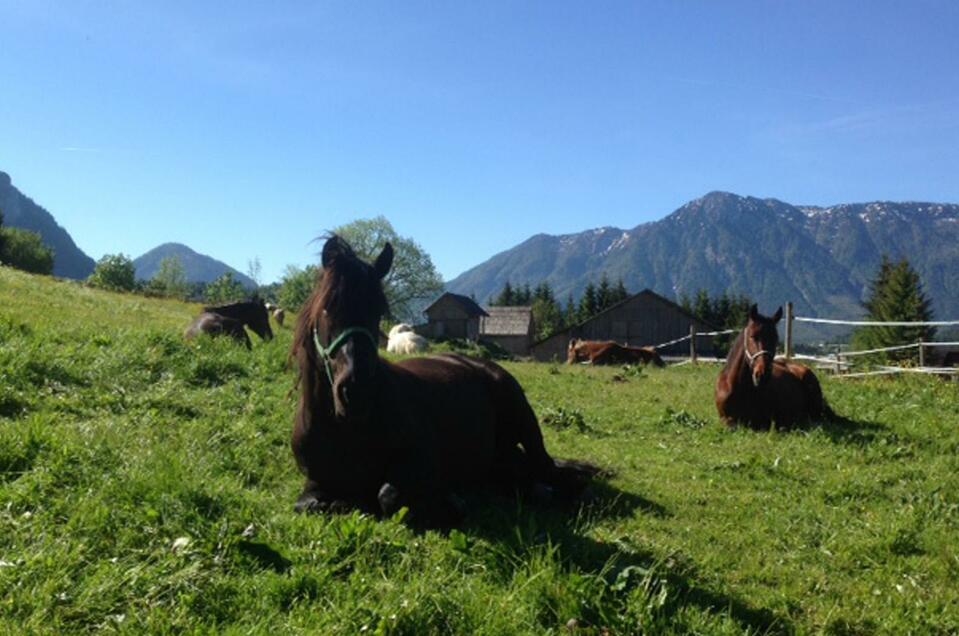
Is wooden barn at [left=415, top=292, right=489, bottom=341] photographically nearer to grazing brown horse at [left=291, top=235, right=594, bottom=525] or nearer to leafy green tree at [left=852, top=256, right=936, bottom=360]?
leafy green tree at [left=852, top=256, right=936, bottom=360]

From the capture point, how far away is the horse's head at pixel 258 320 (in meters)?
21.0

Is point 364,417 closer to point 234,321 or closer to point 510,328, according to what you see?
point 234,321

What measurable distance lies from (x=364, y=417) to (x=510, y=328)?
76.1m

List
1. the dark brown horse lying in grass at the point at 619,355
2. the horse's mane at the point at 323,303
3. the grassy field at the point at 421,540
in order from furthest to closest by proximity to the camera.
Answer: the dark brown horse lying in grass at the point at 619,355
the horse's mane at the point at 323,303
the grassy field at the point at 421,540

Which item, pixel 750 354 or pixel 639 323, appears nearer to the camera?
pixel 750 354

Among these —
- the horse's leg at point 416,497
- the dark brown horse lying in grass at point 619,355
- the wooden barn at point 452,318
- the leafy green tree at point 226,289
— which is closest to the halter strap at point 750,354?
the horse's leg at point 416,497

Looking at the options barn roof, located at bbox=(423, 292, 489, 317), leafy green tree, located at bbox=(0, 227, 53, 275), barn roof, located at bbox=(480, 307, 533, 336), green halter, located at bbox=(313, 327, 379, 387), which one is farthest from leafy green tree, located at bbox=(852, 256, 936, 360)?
leafy green tree, located at bbox=(0, 227, 53, 275)

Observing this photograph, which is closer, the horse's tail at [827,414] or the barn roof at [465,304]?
the horse's tail at [827,414]

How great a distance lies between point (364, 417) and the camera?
4.21 metres

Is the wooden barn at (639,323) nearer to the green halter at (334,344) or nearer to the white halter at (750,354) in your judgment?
the white halter at (750,354)

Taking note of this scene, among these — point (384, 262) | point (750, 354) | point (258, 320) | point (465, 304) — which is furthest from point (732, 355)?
point (465, 304)

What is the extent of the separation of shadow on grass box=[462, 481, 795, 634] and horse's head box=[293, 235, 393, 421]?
4.25ft

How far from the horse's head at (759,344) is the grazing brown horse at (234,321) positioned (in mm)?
9861

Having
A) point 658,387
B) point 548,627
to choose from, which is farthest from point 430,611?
point 658,387
